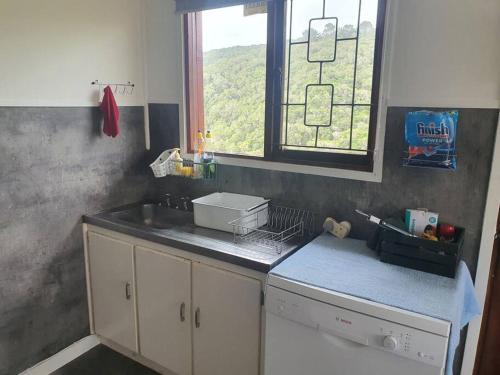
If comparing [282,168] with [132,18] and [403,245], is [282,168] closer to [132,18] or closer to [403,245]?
[403,245]

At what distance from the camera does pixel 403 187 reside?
1.74m

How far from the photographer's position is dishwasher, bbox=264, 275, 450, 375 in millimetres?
1172

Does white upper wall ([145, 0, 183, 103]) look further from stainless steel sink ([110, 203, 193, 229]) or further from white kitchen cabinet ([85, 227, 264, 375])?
white kitchen cabinet ([85, 227, 264, 375])

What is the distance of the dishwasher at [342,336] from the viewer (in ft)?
3.84

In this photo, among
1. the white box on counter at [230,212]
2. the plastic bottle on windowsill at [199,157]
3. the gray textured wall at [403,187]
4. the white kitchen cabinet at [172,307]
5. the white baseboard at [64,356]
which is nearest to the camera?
the gray textured wall at [403,187]

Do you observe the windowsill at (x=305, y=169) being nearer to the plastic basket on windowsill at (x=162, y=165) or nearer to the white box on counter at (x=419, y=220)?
the white box on counter at (x=419, y=220)

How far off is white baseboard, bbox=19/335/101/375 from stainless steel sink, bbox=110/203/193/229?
0.79m

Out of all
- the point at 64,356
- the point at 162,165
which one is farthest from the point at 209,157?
the point at 64,356

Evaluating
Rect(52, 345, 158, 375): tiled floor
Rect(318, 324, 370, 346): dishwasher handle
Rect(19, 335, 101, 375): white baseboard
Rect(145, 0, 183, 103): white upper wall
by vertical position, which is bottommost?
Rect(52, 345, 158, 375): tiled floor

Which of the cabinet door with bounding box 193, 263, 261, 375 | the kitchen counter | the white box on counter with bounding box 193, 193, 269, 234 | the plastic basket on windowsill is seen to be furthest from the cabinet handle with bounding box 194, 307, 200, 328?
the plastic basket on windowsill

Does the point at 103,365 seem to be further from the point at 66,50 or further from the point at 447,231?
the point at 447,231

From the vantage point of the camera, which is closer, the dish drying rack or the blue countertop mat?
the blue countertop mat

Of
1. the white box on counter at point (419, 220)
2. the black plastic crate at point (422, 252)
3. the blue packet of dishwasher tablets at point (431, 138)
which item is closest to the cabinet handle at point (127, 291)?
the black plastic crate at point (422, 252)

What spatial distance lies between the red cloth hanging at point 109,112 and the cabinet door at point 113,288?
2.03 ft
